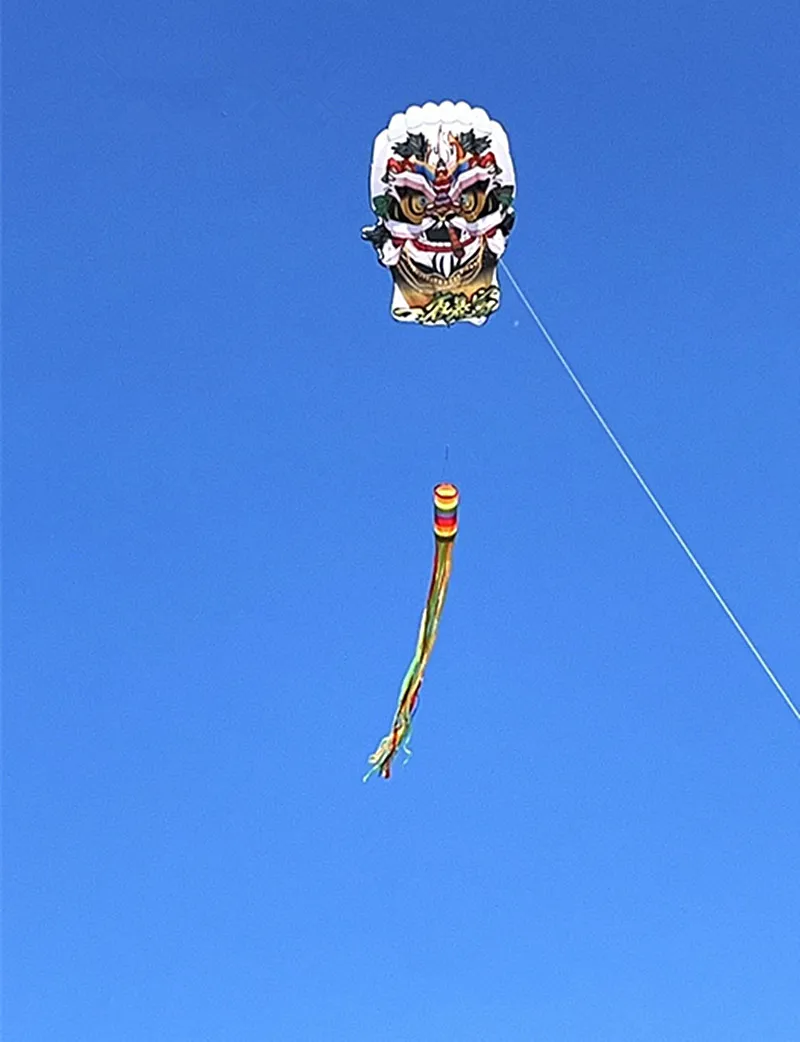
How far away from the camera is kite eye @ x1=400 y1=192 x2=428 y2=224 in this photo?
19031 mm

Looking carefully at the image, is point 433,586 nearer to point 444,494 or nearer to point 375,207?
point 444,494

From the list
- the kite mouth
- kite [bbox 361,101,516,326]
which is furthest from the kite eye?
the kite mouth

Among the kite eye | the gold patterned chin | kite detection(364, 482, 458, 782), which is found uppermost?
the kite eye

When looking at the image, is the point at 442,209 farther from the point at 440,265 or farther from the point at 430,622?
the point at 430,622

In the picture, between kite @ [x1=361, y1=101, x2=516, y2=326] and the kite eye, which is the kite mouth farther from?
the kite eye

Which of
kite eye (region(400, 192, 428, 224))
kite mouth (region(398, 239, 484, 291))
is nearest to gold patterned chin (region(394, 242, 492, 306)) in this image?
kite mouth (region(398, 239, 484, 291))

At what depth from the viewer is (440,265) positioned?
19125 millimetres

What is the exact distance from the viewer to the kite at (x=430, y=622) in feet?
62.5

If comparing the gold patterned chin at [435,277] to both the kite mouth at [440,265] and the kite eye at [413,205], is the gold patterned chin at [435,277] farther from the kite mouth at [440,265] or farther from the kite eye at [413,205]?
the kite eye at [413,205]

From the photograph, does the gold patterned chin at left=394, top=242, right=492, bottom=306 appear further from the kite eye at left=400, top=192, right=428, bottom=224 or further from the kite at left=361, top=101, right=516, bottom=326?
the kite eye at left=400, top=192, right=428, bottom=224

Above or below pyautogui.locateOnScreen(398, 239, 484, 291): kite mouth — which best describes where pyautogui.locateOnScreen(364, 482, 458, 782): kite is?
below

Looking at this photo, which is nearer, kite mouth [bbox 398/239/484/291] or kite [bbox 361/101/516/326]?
kite [bbox 361/101/516/326]

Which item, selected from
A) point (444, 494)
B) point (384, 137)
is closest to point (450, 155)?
point (384, 137)

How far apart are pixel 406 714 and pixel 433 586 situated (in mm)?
1014
